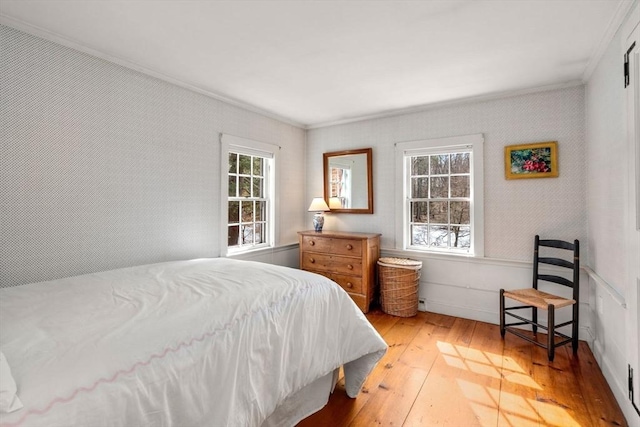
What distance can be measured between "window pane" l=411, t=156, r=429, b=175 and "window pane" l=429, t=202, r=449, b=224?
421 mm

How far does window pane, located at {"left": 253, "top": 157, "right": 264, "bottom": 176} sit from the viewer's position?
3.92 metres

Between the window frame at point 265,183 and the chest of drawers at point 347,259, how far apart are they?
1.59 ft

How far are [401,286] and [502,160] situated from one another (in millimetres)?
1771

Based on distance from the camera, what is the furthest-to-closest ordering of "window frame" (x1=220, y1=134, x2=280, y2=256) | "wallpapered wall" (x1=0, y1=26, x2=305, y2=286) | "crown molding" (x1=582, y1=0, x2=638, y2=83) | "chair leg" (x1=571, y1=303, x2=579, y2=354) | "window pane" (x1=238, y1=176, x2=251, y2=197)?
1. "window pane" (x1=238, y1=176, x2=251, y2=197)
2. "window frame" (x1=220, y1=134, x2=280, y2=256)
3. "chair leg" (x1=571, y1=303, x2=579, y2=354)
4. "wallpapered wall" (x1=0, y1=26, x2=305, y2=286)
5. "crown molding" (x1=582, y1=0, x2=638, y2=83)

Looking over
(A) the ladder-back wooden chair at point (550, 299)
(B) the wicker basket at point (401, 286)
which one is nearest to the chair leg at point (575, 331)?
(A) the ladder-back wooden chair at point (550, 299)

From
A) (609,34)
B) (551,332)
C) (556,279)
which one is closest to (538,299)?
(551,332)

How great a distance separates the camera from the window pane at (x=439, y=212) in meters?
3.72

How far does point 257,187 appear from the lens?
3.97 metres

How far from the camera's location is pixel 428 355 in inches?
104

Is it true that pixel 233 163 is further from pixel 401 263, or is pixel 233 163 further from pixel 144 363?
pixel 144 363

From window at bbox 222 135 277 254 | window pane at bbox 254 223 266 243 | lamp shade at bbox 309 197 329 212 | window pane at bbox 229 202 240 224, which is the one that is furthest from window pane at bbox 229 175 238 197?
lamp shade at bbox 309 197 329 212

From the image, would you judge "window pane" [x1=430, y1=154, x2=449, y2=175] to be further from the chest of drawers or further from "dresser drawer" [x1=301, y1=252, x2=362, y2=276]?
"dresser drawer" [x1=301, y1=252, x2=362, y2=276]

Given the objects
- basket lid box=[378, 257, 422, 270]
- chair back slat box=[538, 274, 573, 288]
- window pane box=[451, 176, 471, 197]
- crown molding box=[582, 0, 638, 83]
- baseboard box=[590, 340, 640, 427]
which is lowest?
baseboard box=[590, 340, 640, 427]

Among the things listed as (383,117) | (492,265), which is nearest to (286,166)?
(383,117)
